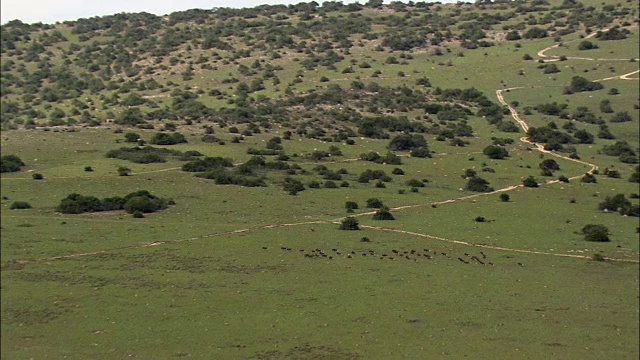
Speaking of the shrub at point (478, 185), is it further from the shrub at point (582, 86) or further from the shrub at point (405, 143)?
the shrub at point (582, 86)

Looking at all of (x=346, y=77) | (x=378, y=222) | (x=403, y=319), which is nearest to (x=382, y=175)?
→ (x=378, y=222)

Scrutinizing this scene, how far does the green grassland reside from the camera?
35.5 metres

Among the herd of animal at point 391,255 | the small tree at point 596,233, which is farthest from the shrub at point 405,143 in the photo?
the herd of animal at point 391,255

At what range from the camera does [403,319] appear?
1768 inches

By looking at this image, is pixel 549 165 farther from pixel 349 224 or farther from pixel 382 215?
pixel 349 224

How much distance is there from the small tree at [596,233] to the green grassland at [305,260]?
0.71m

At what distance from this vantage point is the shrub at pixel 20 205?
3523 cm

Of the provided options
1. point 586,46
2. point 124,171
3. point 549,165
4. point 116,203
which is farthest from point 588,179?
point 586,46

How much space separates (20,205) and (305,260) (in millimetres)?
21773

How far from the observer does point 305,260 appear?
54625 mm

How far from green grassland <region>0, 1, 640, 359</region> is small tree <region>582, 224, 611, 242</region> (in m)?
0.71

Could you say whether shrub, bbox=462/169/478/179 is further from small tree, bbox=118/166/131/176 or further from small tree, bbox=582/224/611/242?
small tree, bbox=118/166/131/176

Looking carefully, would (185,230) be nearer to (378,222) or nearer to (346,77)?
(378,222)

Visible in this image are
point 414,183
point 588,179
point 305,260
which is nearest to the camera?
point 305,260
